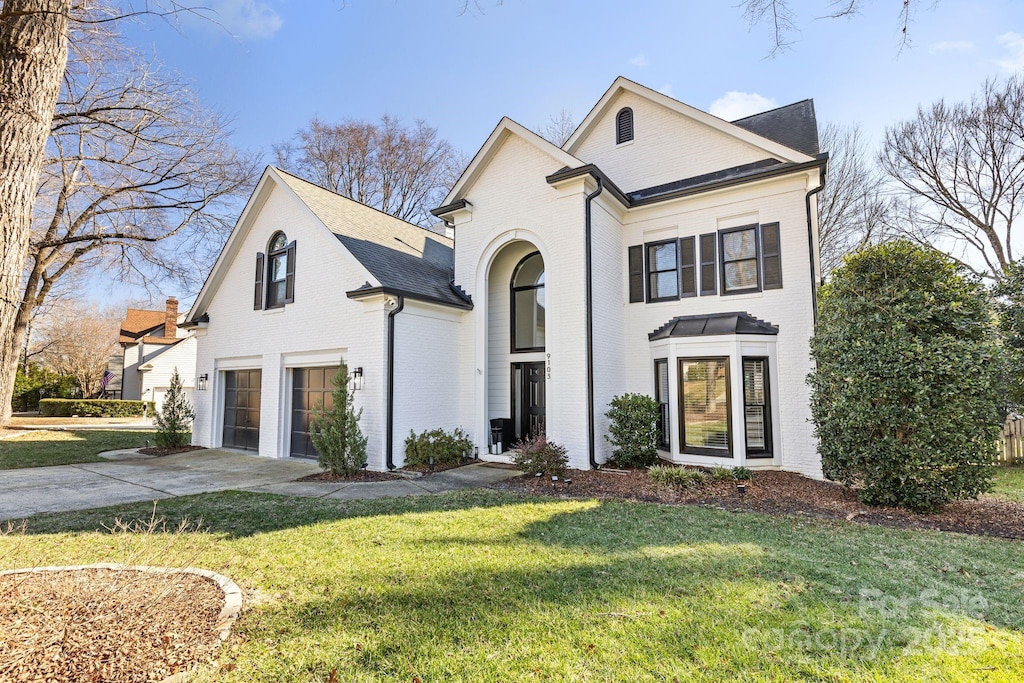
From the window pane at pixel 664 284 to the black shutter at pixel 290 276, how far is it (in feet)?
28.2

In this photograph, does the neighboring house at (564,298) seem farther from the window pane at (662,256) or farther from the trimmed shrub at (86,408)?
the trimmed shrub at (86,408)

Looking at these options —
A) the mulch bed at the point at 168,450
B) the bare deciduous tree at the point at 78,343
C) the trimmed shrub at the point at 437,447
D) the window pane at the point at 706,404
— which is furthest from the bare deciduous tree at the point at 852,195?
the bare deciduous tree at the point at 78,343

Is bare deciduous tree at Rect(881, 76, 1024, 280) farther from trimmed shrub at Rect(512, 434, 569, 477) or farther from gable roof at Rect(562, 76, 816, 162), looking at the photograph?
trimmed shrub at Rect(512, 434, 569, 477)

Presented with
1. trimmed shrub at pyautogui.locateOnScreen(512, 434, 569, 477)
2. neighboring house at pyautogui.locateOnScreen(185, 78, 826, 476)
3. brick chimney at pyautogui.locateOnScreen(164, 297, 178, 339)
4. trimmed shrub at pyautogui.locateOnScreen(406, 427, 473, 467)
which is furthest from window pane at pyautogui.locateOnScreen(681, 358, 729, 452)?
brick chimney at pyautogui.locateOnScreen(164, 297, 178, 339)

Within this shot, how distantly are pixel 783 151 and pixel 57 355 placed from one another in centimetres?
4561

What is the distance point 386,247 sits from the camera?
12828mm

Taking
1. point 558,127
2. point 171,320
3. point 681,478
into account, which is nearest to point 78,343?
point 171,320

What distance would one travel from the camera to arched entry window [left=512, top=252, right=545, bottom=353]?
12.4m

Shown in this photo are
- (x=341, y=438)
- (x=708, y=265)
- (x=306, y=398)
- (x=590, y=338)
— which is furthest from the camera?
(x=306, y=398)

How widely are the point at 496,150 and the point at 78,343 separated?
36.5m

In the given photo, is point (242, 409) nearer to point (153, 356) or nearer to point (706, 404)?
point (706, 404)

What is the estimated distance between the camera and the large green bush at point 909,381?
642 cm

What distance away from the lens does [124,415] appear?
27922mm

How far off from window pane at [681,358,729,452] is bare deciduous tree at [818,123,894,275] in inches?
575
